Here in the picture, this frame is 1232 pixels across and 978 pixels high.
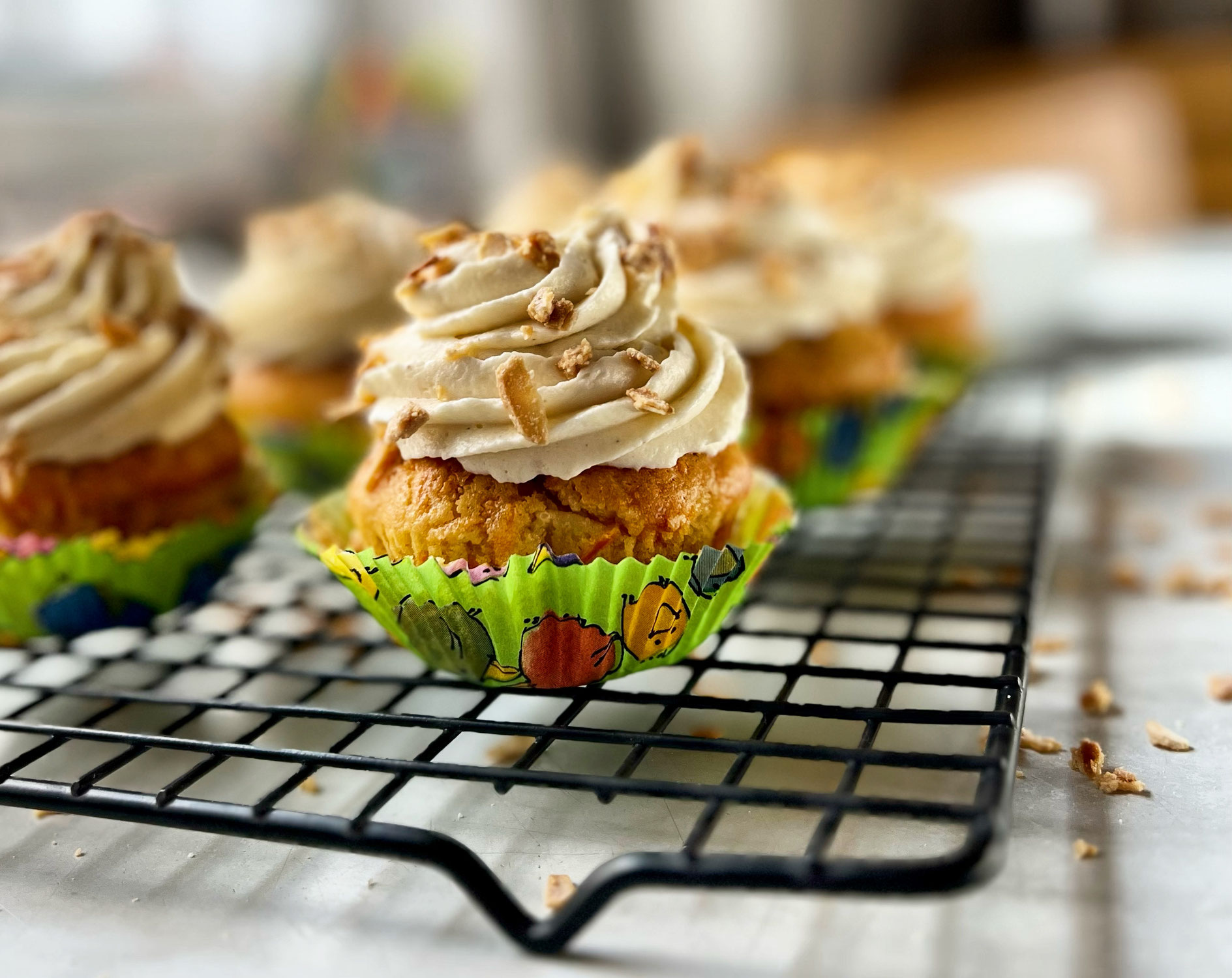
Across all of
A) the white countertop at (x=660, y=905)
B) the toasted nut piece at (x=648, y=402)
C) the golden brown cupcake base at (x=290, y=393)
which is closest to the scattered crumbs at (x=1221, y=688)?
the white countertop at (x=660, y=905)

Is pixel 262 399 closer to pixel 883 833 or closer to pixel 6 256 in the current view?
pixel 6 256

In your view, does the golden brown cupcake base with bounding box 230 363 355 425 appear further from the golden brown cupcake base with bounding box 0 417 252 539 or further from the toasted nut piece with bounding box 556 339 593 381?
the toasted nut piece with bounding box 556 339 593 381

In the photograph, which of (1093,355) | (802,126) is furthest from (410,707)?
(802,126)

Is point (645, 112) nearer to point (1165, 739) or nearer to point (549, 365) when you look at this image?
point (549, 365)

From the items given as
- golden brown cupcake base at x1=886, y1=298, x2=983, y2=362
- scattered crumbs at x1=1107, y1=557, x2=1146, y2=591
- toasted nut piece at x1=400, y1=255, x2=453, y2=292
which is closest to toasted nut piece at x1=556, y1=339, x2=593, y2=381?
toasted nut piece at x1=400, y1=255, x2=453, y2=292

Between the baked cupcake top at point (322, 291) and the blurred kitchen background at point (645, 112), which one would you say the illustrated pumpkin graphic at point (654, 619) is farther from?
the blurred kitchen background at point (645, 112)

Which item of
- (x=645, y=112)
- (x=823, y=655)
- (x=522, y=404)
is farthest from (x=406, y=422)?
(x=645, y=112)
